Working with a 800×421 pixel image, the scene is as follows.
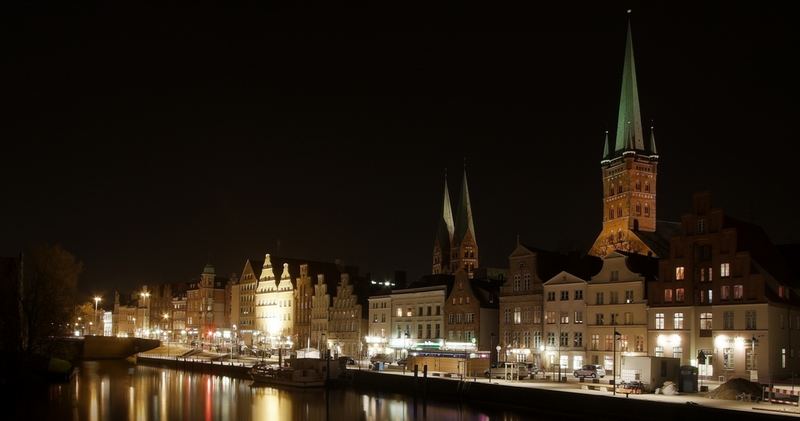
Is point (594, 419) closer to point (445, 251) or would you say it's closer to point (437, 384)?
point (437, 384)

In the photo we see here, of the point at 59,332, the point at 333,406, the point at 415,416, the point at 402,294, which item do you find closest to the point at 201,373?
the point at 59,332

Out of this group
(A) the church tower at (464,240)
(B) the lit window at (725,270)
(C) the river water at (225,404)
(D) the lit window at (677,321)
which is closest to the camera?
(C) the river water at (225,404)

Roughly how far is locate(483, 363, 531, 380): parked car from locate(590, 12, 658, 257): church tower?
75564 mm

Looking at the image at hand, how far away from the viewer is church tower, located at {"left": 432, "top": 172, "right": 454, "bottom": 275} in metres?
178

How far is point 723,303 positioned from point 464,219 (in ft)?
353

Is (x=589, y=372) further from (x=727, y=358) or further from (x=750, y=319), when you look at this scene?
(x=750, y=319)

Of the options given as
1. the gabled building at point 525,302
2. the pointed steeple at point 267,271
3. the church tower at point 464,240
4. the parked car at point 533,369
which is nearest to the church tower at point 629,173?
the church tower at point 464,240

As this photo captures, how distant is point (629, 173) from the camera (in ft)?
519

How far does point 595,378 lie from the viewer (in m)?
69.6

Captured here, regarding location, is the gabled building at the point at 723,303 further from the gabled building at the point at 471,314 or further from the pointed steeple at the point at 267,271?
the pointed steeple at the point at 267,271

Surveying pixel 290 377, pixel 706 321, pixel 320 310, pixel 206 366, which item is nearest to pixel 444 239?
pixel 320 310

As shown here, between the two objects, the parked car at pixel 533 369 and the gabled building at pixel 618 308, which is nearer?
the gabled building at pixel 618 308

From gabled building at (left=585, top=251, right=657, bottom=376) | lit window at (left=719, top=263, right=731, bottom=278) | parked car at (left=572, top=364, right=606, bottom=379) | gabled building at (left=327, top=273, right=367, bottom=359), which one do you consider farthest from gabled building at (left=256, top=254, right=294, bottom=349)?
lit window at (left=719, top=263, right=731, bottom=278)

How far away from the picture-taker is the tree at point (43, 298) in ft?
280
